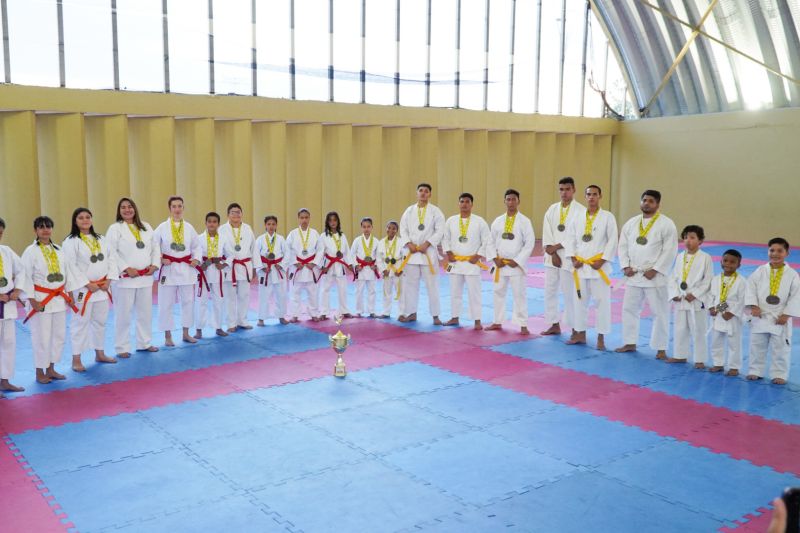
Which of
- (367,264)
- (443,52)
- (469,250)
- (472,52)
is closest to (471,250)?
(469,250)

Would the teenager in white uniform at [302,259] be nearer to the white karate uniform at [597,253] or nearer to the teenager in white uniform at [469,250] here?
the teenager in white uniform at [469,250]

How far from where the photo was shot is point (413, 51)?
57.4 feet

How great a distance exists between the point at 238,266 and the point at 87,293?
6.59 feet

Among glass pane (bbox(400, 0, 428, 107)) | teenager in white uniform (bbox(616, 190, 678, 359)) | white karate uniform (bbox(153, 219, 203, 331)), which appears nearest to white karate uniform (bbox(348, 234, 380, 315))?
white karate uniform (bbox(153, 219, 203, 331))

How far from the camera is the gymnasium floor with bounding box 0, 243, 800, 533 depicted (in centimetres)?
381

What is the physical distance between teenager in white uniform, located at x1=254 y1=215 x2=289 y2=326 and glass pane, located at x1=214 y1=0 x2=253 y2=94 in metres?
6.80

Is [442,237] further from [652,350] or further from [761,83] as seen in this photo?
[761,83]

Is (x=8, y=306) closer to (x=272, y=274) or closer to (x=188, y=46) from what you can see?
(x=272, y=274)

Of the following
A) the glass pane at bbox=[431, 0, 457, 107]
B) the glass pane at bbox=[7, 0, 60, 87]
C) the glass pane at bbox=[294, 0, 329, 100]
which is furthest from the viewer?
the glass pane at bbox=[431, 0, 457, 107]

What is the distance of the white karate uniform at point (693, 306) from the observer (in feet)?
22.2

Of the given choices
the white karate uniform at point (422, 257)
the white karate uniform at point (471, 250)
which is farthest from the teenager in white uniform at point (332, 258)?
the white karate uniform at point (471, 250)

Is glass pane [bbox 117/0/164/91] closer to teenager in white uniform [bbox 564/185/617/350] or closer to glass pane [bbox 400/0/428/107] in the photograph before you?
glass pane [bbox 400/0/428/107]

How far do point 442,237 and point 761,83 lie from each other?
14.0m

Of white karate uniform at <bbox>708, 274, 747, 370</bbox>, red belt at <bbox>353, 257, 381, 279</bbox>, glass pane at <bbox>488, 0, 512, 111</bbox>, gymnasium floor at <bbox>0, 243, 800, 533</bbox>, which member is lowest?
gymnasium floor at <bbox>0, 243, 800, 533</bbox>
